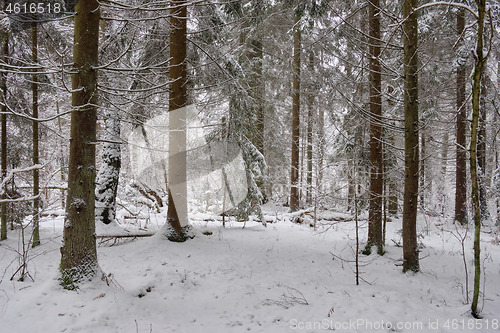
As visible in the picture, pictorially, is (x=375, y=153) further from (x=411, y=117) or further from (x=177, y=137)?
(x=177, y=137)

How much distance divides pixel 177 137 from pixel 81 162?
127 inches

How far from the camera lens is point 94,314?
4.12 metres

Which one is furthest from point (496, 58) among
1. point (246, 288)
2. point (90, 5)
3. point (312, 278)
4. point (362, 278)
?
point (90, 5)

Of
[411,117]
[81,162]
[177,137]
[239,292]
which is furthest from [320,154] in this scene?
[81,162]

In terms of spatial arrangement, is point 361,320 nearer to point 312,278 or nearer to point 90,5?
point 312,278

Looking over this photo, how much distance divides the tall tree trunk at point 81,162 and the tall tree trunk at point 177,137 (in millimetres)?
2736

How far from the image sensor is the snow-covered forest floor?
13.6 feet

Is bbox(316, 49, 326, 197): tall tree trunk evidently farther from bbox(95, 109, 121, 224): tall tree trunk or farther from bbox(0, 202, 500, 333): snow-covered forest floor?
bbox(95, 109, 121, 224): tall tree trunk

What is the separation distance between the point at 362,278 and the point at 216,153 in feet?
17.4

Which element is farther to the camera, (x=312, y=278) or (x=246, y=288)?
(x=312, y=278)

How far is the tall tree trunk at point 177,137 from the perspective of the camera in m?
7.43

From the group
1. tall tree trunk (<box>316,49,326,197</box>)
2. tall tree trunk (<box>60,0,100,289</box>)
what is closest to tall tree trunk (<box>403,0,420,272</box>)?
tall tree trunk (<box>316,49,326,197</box>)

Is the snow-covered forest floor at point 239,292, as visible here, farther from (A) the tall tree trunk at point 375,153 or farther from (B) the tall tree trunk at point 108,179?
(B) the tall tree trunk at point 108,179

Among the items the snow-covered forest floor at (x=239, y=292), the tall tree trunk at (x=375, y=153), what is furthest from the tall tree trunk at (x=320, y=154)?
the snow-covered forest floor at (x=239, y=292)
